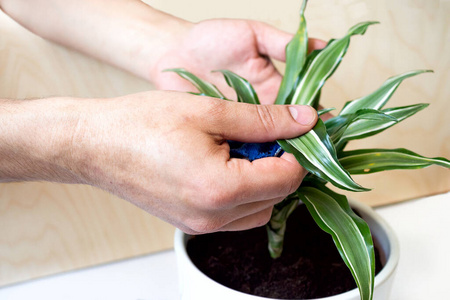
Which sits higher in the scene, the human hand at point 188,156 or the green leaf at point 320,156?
the green leaf at point 320,156

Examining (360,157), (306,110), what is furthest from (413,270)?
(306,110)

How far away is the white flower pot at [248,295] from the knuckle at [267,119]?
21 cm

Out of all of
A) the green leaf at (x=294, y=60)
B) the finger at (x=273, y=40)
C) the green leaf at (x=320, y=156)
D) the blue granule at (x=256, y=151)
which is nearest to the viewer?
the green leaf at (x=320, y=156)

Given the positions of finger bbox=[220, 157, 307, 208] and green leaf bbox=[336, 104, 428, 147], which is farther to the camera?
green leaf bbox=[336, 104, 428, 147]

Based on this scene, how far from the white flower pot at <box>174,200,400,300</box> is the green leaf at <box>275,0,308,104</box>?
0.68ft

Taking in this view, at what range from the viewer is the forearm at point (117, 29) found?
2.86 ft

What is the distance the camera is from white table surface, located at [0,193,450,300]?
0.89 m

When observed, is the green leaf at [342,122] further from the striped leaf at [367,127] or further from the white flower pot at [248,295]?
the white flower pot at [248,295]

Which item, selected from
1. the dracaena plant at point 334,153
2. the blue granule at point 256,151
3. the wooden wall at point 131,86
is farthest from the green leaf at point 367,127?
the wooden wall at point 131,86

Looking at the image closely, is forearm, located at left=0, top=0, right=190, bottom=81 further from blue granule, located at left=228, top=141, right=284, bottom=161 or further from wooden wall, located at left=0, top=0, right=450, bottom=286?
blue granule, located at left=228, top=141, right=284, bottom=161

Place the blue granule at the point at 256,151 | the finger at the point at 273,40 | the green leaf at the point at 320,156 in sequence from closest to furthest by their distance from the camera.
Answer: the green leaf at the point at 320,156 < the blue granule at the point at 256,151 < the finger at the point at 273,40

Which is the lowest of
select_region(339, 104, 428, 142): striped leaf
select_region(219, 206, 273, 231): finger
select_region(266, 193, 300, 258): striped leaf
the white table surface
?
the white table surface

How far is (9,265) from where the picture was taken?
0.98 metres

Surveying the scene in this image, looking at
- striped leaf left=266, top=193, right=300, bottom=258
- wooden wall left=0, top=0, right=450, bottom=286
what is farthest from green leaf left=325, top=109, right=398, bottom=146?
wooden wall left=0, top=0, right=450, bottom=286
